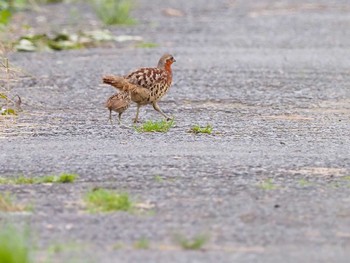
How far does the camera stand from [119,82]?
40.8ft

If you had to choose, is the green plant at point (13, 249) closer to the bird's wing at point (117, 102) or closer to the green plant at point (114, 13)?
the bird's wing at point (117, 102)

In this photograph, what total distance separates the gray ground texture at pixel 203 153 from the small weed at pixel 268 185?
0.10 feet

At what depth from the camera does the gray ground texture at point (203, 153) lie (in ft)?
24.2

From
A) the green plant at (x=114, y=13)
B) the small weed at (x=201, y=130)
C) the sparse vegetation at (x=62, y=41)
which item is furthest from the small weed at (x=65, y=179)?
the green plant at (x=114, y=13)

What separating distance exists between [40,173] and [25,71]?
281 inches

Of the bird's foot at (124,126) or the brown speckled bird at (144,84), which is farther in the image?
the brown speckled bird at (144,84)

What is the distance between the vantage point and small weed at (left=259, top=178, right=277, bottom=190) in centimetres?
895

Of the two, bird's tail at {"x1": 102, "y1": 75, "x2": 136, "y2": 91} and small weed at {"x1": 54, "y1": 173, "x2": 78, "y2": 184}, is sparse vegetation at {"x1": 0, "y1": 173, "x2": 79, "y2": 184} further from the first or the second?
bird's tail at {"x1": 102, "y1": 75, "x2": 136, "y2": 91}

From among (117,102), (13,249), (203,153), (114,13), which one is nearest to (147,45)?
(114,13)

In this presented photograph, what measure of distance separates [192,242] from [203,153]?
348 centimetres

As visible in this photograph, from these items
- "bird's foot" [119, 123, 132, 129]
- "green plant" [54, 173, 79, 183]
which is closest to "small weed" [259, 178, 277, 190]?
"green plant" [54, 173, 79, 183]

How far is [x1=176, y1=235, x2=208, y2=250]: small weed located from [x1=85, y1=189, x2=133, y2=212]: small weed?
1.07 m

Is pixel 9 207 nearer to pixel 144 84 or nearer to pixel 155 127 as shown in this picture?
pixel 155 127

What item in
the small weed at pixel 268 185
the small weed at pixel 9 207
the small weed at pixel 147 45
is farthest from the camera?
the small weed at pixel 147 45
